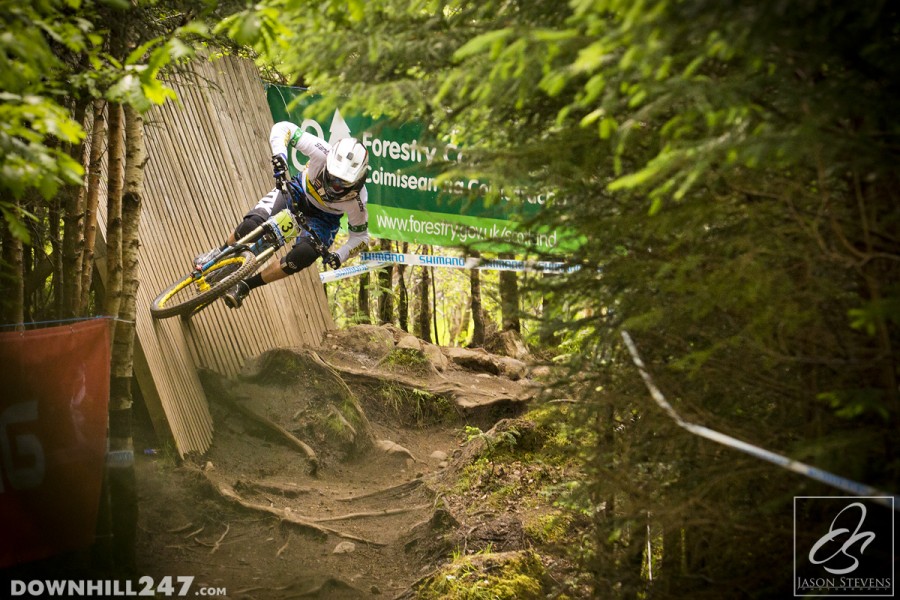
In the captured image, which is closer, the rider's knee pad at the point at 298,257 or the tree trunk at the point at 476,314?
the rider's knee pad at the point at 298,257

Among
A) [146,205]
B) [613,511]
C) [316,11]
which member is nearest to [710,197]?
[316,11]

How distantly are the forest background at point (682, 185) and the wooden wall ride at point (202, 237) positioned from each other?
298 centimetres

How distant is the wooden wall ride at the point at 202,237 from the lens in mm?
6734

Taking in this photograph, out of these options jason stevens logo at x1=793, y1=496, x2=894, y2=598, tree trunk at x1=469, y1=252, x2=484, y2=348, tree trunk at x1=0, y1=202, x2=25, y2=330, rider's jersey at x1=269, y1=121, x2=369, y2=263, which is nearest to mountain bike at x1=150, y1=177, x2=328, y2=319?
rider's jersey at x1=269, y1=121, x2=369, y2=263

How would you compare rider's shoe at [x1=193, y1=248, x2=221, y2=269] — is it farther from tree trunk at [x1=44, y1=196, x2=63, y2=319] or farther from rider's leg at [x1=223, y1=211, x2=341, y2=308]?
Answer: tree trunk at [x1=44, y1=196, x2=63, y2=319]

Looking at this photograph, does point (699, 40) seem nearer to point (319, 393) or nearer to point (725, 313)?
point (725, 313)

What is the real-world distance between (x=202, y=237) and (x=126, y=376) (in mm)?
3243

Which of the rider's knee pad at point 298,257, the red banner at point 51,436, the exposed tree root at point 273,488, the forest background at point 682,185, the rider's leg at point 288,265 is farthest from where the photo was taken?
the rider's knee pad at point 298,257

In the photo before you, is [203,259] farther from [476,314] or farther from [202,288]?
[476,314]

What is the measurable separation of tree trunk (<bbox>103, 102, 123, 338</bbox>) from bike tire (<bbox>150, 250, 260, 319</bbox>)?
1.83 meters

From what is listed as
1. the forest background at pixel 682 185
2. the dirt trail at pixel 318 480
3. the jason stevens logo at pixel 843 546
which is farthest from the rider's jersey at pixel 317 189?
the jason stevens logo at pixel 843 546

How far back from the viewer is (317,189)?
7.47 meters

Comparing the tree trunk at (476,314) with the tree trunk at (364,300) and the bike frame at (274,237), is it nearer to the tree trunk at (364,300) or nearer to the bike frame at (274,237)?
the tree trunk at (364,300)

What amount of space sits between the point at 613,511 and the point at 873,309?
252cm
